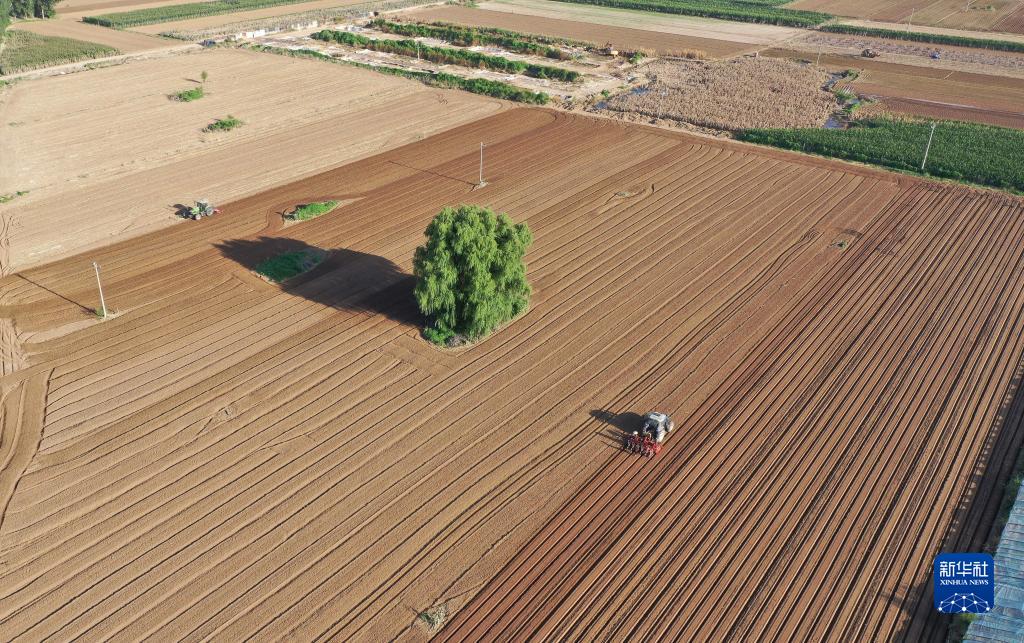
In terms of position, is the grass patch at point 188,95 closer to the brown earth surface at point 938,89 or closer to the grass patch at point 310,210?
the grass patch at point 310,210

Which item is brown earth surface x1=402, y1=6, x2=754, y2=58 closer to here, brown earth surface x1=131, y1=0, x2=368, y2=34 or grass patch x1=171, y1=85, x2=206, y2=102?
brown earth surface x1=131, y1=0, x2=368, y2=34

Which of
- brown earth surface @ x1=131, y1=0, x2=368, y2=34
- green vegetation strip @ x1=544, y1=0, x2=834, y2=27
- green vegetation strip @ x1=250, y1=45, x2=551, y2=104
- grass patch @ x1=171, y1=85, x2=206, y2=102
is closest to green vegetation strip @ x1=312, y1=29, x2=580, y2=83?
green vegetation strip @ x1=250, y1=45, x2=551, y2=104

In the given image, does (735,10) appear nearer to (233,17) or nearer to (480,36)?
(480,36)

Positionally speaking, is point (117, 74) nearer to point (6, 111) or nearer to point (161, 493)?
point (6, 111)

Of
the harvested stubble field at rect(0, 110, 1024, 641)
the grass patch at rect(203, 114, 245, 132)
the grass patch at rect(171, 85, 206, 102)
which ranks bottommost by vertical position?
the harvested stubble field at rect(0, 110, 1024, 641)

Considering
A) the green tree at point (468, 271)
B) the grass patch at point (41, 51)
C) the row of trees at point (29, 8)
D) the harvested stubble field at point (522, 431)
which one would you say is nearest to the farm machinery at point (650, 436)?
the harvested stubble field at point (522, 431)

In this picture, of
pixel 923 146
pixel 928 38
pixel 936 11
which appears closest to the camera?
pixel 923 146

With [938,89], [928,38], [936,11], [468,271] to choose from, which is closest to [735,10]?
[928,38]
